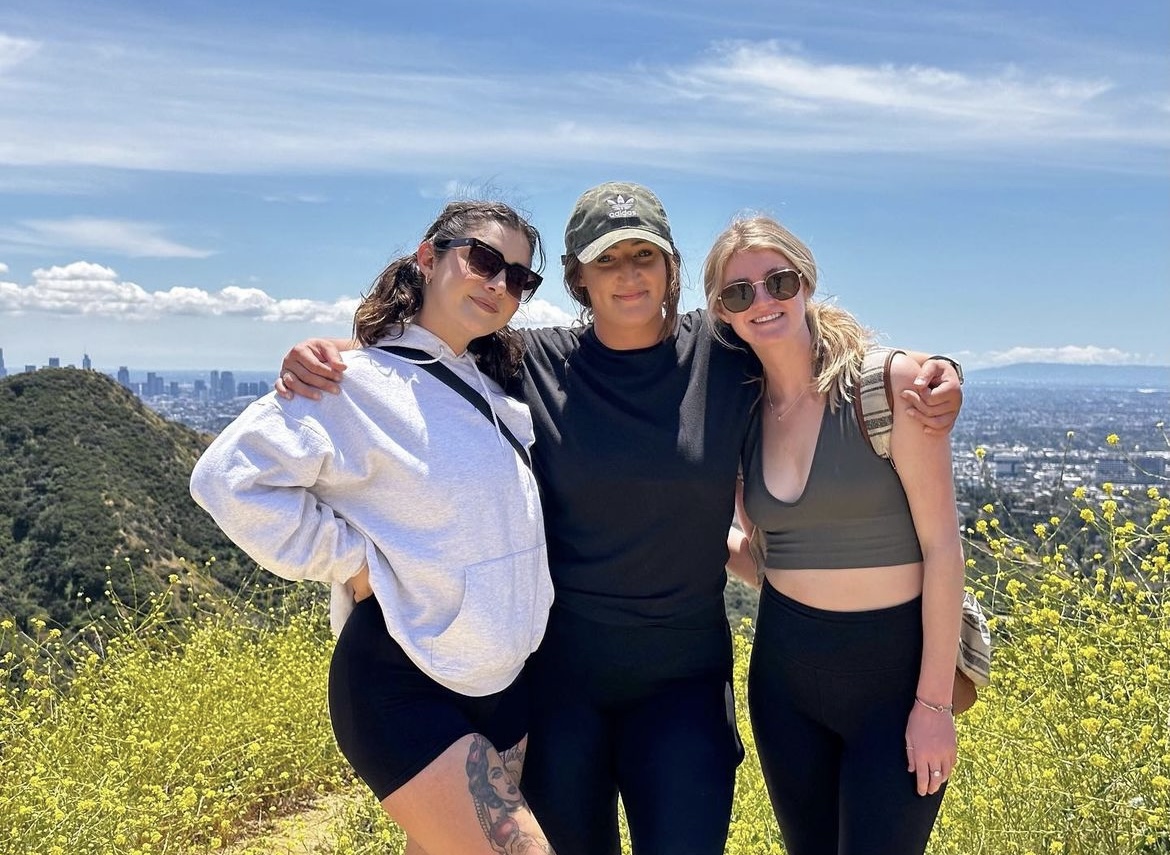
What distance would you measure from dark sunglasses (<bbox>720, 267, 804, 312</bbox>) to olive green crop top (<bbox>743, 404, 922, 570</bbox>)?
370 mm

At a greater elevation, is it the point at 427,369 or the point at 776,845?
the point at 427,369

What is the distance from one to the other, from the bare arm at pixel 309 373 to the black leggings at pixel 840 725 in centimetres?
132

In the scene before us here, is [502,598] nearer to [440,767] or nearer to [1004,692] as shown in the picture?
[440,767]

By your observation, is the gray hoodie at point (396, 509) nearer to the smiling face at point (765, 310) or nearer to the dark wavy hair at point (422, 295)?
the dark wavy hair at point (422, 295)

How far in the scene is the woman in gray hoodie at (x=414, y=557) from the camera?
2.18 meters

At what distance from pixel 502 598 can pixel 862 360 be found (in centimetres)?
115

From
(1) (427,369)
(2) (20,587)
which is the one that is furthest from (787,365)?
(2) (20,587)

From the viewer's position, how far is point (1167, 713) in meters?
2.75

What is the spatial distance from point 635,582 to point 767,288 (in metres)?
0.89

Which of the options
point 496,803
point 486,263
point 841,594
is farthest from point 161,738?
point 841,594

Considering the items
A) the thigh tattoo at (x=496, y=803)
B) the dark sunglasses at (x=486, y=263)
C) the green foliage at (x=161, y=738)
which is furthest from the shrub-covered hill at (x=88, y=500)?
the thigh tattoo at (x=496, y=803)

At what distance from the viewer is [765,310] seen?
2.59 m

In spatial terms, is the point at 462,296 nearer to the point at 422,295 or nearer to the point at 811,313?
the point at 422,295

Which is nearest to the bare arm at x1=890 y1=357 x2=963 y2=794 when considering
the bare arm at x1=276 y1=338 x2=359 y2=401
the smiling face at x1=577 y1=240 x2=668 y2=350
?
the smiling face at x1=577 y1=240 x2=668 y2=350
